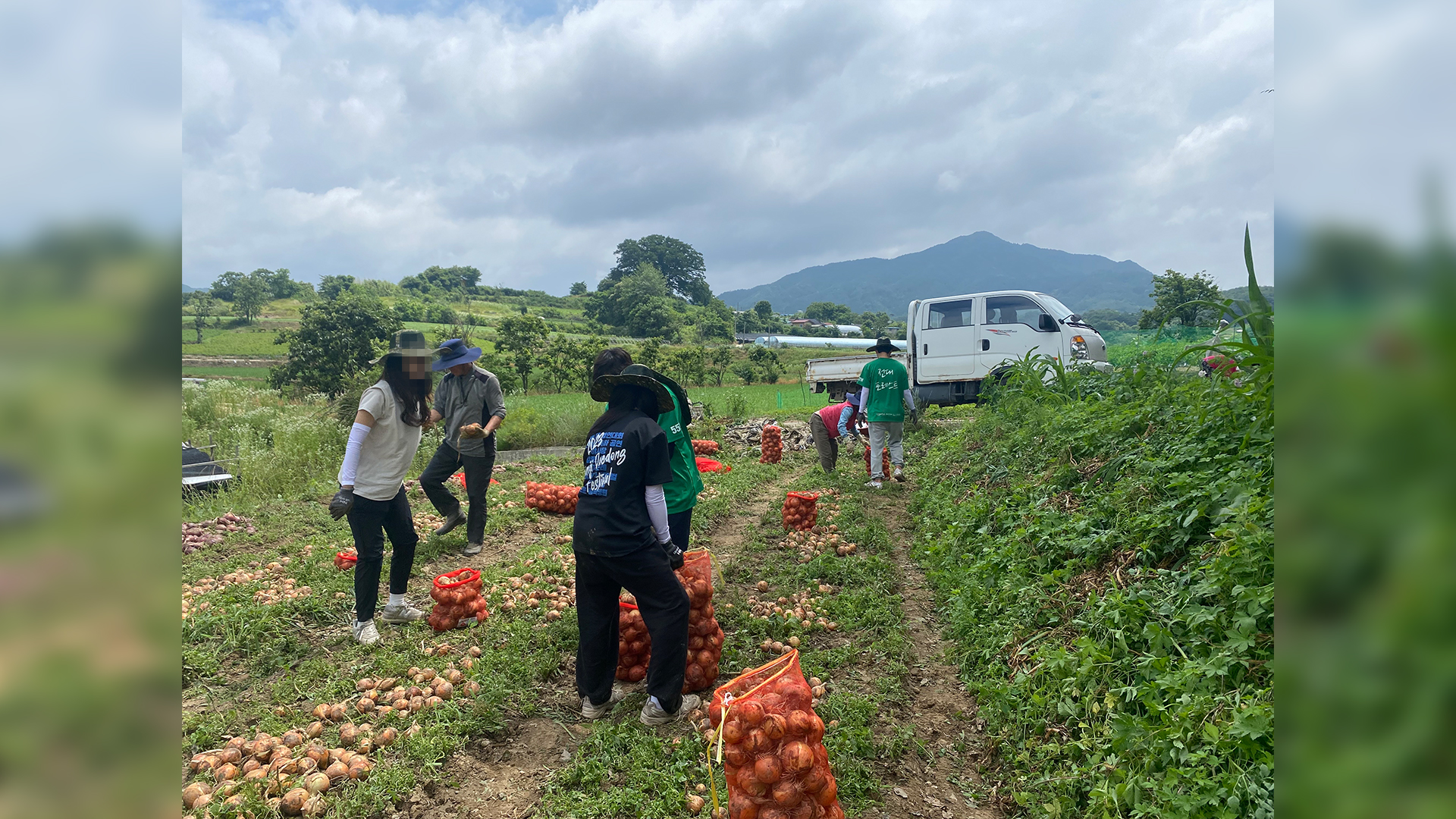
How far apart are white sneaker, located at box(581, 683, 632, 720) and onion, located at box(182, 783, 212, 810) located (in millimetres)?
1591

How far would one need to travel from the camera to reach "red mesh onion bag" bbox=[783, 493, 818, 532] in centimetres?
663

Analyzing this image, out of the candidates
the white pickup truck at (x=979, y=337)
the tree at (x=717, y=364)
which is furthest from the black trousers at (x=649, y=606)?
the tree at (x=717, y=364)

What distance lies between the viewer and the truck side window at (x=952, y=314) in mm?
13047

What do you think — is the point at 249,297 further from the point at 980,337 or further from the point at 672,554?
the point at 672,554

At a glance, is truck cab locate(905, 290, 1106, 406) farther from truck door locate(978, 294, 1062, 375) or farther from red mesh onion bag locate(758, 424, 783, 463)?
red mesh onion bag locate(758, 424, 783, 463)

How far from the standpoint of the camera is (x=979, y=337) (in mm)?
12914

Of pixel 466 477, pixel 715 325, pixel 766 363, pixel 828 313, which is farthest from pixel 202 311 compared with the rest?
pixel 828 313

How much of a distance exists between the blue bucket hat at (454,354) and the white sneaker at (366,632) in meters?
1.93

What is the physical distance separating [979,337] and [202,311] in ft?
134

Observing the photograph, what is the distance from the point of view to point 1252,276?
233cm
